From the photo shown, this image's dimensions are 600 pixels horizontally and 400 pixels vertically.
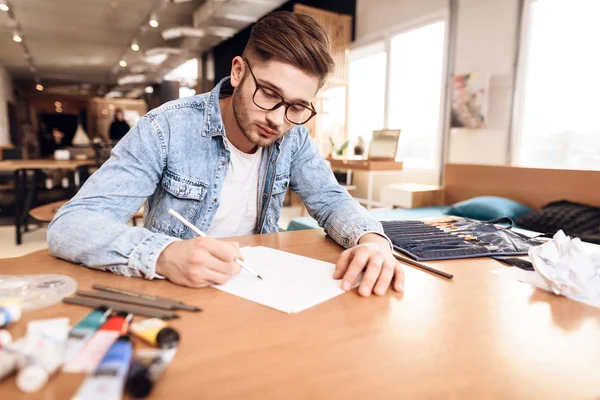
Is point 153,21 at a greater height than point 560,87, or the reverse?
point 153,21

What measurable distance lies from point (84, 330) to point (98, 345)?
5 cm

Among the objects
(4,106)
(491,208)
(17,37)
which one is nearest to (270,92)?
(491,208)

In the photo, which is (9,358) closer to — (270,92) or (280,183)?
(270,92)

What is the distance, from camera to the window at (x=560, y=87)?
3055mm

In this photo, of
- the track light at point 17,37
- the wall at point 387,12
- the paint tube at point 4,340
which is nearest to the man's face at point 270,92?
the paint tube at point 4,340

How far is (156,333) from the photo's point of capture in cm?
46

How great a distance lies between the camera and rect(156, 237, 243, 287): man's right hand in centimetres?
65

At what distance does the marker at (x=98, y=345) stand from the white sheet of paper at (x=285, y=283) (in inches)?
7.6

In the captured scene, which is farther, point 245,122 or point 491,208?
point 491,208

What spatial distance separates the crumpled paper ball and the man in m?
0.28

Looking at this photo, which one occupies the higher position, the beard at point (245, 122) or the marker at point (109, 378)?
the beard at point (245, 122)

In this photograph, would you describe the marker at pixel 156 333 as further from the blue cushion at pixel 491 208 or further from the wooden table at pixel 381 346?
the blue cushion at pixel 491 208

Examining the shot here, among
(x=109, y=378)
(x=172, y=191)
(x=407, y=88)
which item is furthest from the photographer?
(x=407, y=88)

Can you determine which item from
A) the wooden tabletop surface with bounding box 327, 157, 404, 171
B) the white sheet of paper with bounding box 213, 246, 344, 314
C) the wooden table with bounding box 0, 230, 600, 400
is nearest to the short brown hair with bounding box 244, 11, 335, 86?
the white sheet of paper with bounding box 213, 246, 344, 314
